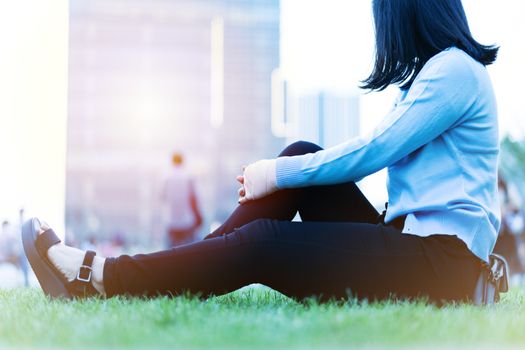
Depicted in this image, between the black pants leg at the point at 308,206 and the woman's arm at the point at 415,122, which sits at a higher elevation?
the woman's arm at the point at 415,122

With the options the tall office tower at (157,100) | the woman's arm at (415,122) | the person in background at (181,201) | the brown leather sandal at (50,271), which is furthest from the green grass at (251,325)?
the tall office tower at (157,100)

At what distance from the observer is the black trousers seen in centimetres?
211

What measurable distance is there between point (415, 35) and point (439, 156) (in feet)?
1.37

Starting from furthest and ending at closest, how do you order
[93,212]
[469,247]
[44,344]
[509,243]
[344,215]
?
1. [93,212]
2. [509,243]
3. [344,215]
4. [469,247]
5. [44,344]

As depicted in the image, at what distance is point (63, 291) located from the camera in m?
2.30

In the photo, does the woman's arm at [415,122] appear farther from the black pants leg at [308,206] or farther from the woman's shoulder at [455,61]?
the black pants leg at [308,206]

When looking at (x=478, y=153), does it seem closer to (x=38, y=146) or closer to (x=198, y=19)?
(x=38, y=146)

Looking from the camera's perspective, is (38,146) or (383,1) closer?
(383,1)

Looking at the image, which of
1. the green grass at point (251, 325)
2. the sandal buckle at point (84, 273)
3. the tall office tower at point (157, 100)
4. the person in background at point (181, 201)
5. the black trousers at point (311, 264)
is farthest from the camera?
the tall office tower at point (157, 100)

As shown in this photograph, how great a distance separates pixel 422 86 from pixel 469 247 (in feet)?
1.63

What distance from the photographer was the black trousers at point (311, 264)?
6.93 feet

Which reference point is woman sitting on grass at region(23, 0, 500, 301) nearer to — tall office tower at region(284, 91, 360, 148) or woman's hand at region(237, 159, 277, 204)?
woman's hand at region(237, 159, 277, 204)

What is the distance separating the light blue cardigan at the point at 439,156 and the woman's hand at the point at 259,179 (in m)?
0.06

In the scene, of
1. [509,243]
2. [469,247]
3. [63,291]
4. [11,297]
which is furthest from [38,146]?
[509,243]
